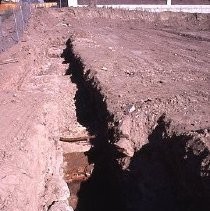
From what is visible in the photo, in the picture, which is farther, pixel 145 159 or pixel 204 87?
pixel 204 87

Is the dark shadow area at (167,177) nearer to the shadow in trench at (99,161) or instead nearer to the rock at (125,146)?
the rock at (125,146)

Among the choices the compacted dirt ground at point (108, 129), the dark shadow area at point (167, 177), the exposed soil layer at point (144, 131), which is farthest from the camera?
the compacted dirt ground at point (108, 129)

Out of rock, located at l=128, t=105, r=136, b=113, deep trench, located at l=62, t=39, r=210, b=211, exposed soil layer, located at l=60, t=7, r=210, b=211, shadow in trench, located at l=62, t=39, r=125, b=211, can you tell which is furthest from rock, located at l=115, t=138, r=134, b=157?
rock, located at l=128, t=105, r=136, b=113

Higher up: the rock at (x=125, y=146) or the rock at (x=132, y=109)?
the rock at (x=132, y=109)

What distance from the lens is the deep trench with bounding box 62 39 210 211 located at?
17.9 ft

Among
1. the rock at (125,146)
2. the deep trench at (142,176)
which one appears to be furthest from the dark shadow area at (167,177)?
the rock at (125,146)

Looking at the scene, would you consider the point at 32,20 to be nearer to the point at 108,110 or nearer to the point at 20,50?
the point at 20,50

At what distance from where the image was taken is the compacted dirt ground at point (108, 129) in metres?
5.94

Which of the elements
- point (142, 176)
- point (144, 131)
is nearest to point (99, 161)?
point (144, 131)

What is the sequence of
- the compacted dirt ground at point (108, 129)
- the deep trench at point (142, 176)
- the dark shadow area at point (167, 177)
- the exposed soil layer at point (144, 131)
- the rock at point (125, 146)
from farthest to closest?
the rock at point (125, 146)
the compacted dirt ground at point (108, 129)
the exposed soil layer at point (144, 131)
the deep trench at point (142, 176)
the dark shadow area at point (167, 177)

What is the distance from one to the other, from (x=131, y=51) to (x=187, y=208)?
9789 mm

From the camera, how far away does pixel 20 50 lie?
49.1ft

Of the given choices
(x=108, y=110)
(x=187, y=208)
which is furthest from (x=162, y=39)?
(x=187, y=208)

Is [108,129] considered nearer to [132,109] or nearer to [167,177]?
[132,109]
